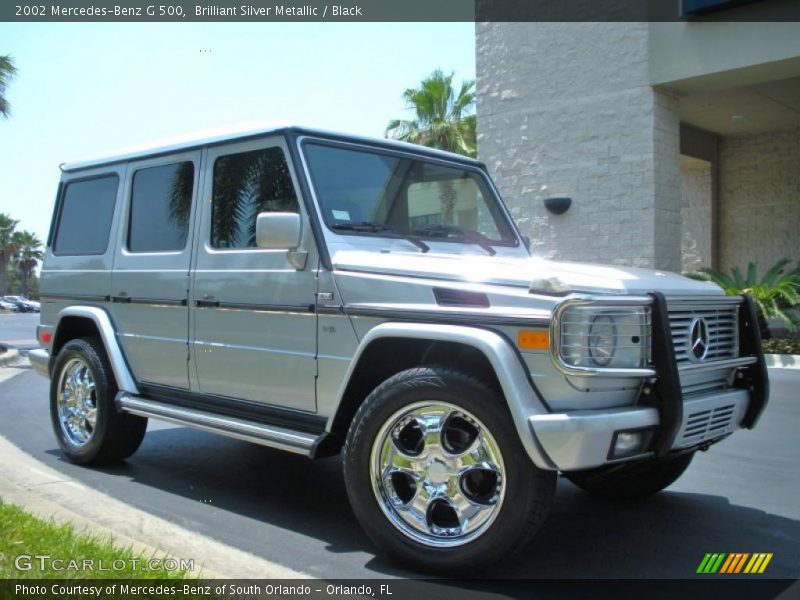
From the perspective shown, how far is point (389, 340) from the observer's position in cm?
389

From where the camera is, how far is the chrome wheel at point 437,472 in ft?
11.7

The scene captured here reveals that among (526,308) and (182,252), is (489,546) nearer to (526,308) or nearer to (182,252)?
(526,308)

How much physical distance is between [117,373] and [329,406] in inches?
78.4

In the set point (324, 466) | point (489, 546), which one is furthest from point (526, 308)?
point (324, 466)

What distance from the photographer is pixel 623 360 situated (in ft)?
11.3

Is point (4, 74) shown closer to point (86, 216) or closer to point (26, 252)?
point (86, 216)

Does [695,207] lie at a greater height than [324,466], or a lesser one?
greater

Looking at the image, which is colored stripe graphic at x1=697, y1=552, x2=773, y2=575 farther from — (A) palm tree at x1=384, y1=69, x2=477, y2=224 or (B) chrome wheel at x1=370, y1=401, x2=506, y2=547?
(A) palm tree at x1=384, y1=69, x2=477, y2=224

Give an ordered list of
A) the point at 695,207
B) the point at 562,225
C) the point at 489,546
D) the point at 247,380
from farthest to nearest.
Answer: the point at 695,207 → the point at 562,225 → the point at 247,380 → the point at 489,546

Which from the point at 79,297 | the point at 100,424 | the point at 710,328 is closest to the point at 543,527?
the point at 710,328

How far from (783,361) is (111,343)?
10373 millimetres

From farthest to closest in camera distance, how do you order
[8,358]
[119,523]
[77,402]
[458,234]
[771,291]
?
[8,358] < [771,291] < [77,402] < [458,234] < [119,523]

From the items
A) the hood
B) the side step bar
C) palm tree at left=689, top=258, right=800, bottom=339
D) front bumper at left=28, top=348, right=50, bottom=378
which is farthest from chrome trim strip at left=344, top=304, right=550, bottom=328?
palm tree at left=689, top=258, right=800, bottom=339

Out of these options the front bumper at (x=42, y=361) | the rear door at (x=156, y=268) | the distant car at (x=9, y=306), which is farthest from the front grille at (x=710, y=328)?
the distant car at (x=9, y=306)
